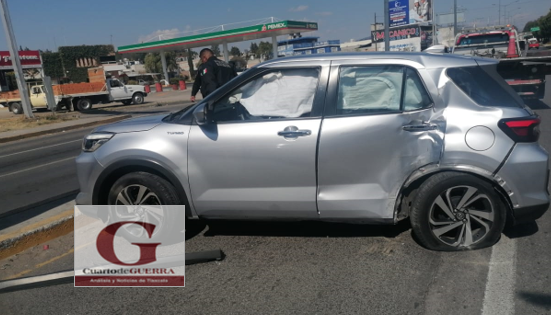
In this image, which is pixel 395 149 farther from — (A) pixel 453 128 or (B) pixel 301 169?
(B) pixel 301 169

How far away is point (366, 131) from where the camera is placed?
3766 millimetres

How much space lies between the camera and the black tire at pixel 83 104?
26.8 metres

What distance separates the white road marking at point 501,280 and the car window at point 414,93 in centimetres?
139

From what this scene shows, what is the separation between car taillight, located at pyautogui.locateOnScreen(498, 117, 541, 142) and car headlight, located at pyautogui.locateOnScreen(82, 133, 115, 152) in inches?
135

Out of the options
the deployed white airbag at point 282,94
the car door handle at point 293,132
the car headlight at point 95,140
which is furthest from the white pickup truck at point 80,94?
the car door handle at point 293,132

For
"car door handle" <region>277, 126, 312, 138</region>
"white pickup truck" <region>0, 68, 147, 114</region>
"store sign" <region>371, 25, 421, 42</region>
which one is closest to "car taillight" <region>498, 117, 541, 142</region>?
"car door handle" <region>277, 126, 312, 138</region>

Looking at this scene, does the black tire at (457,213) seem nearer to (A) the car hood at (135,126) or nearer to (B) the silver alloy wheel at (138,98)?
(A) the car hood at (135,126)

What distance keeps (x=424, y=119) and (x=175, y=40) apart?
47.3 m

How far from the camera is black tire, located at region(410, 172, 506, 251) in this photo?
12.2ft

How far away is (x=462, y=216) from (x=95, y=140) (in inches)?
134

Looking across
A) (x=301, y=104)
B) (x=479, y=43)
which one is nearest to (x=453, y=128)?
(x=301, y=104)

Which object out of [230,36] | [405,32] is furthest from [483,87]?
[405,32]

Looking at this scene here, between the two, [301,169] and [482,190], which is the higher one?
[301,169]

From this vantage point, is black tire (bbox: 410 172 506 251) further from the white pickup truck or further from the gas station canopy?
the gas station canopy
